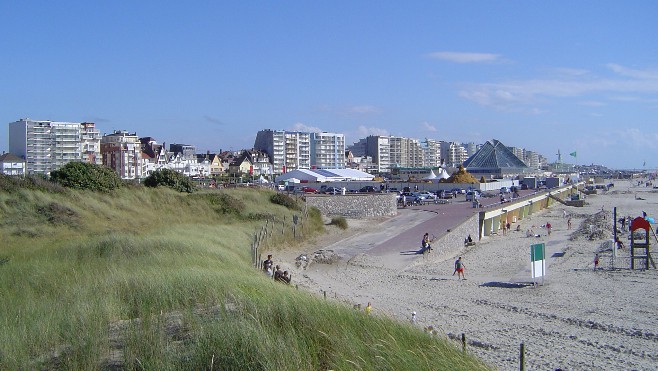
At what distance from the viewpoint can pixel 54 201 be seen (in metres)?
21.0

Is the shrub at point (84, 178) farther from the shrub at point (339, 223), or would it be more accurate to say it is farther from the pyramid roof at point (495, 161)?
the pyramid roof at point (495, 161)

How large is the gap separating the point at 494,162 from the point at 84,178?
108313 mm

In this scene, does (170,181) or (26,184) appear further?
(170,181)

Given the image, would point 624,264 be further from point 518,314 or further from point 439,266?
point 518,314

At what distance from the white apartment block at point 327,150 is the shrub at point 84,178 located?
110911mm

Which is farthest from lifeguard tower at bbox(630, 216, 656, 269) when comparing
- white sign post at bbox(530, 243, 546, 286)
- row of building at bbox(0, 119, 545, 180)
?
row of building at bbox(0, 119, 545, 180)

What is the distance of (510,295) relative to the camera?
1691cm

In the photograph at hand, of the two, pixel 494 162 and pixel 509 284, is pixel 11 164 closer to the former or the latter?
pixel 509 284

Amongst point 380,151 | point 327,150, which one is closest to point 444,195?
point 327,150

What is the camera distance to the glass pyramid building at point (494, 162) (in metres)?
Answer: 122

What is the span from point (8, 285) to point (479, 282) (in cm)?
1411

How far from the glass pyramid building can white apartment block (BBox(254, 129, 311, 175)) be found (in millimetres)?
36523

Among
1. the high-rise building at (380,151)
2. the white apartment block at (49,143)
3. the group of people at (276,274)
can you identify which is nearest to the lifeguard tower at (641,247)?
the group of people at (276,274)

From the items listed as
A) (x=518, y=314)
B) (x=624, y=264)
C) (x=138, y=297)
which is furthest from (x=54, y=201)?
(x=624, y=264)
